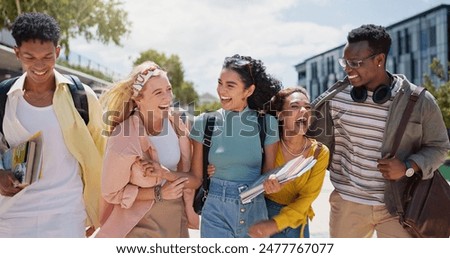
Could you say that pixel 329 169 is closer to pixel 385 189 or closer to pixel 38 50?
pixel 385 189

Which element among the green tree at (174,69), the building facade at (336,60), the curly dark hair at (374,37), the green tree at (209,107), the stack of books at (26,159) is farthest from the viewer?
the building facade at (336,60)

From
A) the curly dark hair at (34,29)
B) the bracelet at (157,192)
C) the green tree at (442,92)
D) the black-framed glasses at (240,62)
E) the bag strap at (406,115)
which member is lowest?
the green tree at (442,92)

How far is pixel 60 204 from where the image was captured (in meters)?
2.75

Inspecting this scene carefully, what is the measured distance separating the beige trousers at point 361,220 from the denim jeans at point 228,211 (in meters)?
0.49

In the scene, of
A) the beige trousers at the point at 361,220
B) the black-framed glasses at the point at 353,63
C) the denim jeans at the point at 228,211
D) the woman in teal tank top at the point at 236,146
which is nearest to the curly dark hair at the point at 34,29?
the woman in teal tank top at the point at 236,146

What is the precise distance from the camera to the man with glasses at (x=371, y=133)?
280 centimetres

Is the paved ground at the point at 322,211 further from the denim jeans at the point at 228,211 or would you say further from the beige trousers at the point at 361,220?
the denim jeans at the point at 228,211

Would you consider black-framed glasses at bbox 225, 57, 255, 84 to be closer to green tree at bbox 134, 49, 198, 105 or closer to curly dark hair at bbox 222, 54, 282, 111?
curly dark hair at bbox 222, 54, 282, 111

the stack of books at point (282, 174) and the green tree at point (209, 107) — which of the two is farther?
the green tree at point (209, 107)

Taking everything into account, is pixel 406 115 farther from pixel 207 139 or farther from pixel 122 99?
pixel 122 99

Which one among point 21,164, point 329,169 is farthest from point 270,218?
point 21,164

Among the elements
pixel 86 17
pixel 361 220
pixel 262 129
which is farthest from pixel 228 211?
pixel 86 17

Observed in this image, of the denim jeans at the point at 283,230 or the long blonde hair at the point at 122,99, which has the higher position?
the long blonde hair at the point at 122,99

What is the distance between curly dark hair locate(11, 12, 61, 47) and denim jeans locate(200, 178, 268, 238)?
96 centimetres
